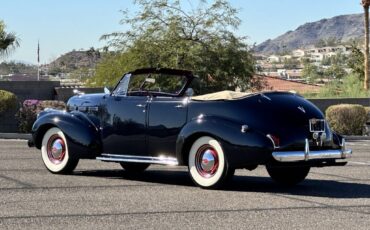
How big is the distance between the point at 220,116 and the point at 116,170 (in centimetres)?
332

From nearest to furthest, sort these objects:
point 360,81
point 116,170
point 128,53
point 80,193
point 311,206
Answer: point 311,206, point 80,193, point 116,170, point 128,53, point 360,81

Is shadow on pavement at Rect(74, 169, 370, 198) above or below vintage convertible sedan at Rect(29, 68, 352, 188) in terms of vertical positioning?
below

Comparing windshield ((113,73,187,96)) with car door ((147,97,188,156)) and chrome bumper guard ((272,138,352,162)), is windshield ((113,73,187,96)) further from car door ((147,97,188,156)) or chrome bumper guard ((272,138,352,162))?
chrome bumper guard ((272,138,352,162))

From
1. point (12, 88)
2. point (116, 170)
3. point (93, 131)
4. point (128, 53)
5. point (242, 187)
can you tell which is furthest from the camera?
point (128, 53)

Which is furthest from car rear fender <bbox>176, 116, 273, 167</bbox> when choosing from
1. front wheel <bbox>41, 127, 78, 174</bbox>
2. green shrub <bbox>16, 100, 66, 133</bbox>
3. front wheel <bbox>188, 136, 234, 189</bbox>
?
green shrub <bbox>16, 100, 66, 133</bbox>

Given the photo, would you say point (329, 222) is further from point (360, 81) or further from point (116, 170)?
point (360, 81)

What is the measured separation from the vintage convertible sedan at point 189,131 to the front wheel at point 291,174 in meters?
0.02

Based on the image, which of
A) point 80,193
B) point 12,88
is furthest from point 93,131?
point 12,88

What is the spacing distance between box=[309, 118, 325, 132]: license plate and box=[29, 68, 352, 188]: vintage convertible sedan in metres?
0.02

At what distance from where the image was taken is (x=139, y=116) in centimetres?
1085

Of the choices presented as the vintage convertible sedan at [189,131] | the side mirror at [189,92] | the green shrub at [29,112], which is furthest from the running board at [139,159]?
the green shrub at [29,112]

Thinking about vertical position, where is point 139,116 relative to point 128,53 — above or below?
below

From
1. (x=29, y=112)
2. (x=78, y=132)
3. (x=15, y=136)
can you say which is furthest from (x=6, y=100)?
(x=78, y=132)

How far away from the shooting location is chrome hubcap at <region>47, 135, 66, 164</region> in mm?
11648
